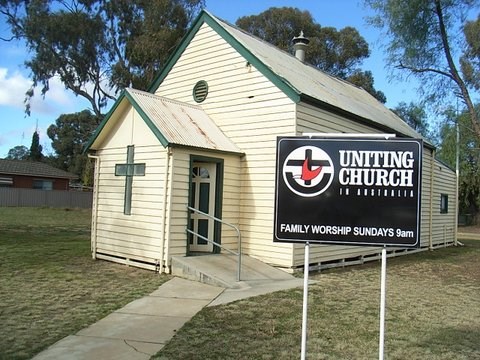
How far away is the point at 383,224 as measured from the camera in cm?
468

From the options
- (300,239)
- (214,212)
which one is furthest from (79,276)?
(300,239)

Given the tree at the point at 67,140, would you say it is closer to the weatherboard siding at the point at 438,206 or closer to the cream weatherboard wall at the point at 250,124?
the weatherboard siding at the point at 438,206

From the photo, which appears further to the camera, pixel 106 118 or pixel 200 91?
pixel 200 91

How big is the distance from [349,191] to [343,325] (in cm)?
281

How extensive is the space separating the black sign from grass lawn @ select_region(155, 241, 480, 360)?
1.63m

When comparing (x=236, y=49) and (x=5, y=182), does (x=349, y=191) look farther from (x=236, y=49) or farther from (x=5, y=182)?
(x=5, y=182)

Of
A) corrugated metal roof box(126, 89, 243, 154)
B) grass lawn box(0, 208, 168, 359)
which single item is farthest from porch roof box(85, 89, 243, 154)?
grass lawn box(0, 208, 168, 359)

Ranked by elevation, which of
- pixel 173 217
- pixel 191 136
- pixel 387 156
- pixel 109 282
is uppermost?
pixel 191 136

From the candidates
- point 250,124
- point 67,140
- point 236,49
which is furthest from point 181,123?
point 67,140

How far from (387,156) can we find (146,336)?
364 cm

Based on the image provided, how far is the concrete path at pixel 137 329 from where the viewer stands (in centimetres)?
542

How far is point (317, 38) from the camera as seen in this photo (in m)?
40.0

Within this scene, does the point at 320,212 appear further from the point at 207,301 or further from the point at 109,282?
the point at 109,282

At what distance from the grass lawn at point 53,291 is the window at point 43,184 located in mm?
33105
